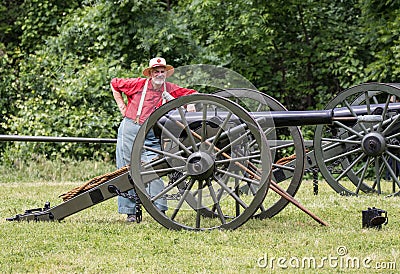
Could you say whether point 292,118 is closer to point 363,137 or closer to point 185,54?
point 363,137

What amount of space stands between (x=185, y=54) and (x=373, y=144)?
571 cm

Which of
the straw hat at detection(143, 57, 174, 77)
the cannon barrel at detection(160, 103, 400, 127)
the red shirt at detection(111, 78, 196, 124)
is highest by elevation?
the straw hat at detection(143, 57, 174, 77)

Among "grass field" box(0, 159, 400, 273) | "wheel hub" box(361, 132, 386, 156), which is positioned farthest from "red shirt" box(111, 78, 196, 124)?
"wheel hub" box(361, 132, 386, 156)

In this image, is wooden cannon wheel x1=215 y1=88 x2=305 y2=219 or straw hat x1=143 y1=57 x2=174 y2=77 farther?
straw hat x1=143 y1=57 x2=174 y2=77

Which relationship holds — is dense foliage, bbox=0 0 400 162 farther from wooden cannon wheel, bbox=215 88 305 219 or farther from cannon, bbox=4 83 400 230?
cannon, bbox=4 83 400 230

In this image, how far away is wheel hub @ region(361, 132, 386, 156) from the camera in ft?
30.4

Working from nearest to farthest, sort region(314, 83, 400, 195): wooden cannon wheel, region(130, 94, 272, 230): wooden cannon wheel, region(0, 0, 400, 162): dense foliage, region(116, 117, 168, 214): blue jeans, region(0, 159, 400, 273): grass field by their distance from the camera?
region(0, 159, 400, 273): grass field → region(130, 94, 272, 230): wooden cannon wheel → region(116, 117, 168, 214): blue jeans → region(314, 83, 400, 195): wooden cannon wheel → region(0, 0, 400, 162): dense foliage

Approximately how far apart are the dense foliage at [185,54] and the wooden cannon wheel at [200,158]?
608 centimetres

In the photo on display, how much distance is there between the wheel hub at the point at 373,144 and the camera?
30.4ft

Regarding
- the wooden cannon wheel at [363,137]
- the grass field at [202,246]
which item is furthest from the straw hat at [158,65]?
the wooden cannon wheel at [363,137]

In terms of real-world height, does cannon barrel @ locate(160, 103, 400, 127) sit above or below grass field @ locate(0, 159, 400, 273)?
above

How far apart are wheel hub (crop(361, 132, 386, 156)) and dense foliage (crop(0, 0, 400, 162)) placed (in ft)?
12.0

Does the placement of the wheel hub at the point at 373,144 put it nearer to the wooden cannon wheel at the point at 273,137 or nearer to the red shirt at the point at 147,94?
the wooden cannon wheel at the point at 273,137

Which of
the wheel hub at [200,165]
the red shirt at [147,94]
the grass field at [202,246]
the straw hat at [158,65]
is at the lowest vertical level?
the grass field at [202,246]
